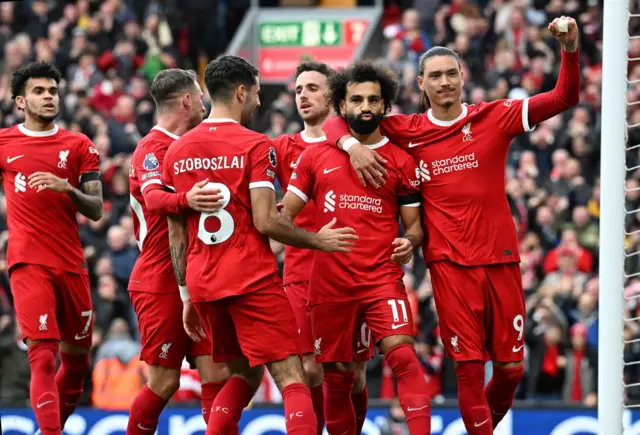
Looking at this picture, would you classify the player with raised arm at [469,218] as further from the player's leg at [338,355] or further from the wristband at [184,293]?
the wristband at [184,293]

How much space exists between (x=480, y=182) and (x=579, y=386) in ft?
17.9

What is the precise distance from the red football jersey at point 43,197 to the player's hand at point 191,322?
1.29 m

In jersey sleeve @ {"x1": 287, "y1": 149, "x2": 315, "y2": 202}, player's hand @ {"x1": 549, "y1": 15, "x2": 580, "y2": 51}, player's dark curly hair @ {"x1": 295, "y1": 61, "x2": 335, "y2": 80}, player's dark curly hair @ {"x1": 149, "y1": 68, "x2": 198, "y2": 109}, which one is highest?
player's hand @ {"x1": 549, "y1": 15, "x2": 580, "y2": 51}

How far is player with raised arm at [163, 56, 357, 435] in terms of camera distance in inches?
322

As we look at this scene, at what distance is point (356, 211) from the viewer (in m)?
8.84

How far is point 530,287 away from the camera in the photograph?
14.8m

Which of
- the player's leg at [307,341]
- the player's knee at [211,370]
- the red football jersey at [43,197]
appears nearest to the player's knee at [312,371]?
the player's leg at [307,341]

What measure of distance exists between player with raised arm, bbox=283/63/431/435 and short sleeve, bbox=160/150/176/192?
2.86 feet

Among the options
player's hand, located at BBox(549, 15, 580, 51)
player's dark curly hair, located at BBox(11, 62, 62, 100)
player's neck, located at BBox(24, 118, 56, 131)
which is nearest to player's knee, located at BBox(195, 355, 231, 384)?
player's neck, located at BBox(24, 118, 56, 131)

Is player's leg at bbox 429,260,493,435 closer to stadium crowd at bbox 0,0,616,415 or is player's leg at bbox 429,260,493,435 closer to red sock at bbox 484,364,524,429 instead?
red sock at bbox 484,364,524,429

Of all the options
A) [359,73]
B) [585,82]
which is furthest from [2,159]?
[585,82]

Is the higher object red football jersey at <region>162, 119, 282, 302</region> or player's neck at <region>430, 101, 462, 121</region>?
player's neck at <region>430, 101, 462, 121</region>

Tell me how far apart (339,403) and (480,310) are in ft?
4.00

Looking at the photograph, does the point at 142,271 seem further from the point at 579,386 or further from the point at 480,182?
the point at 579,386
